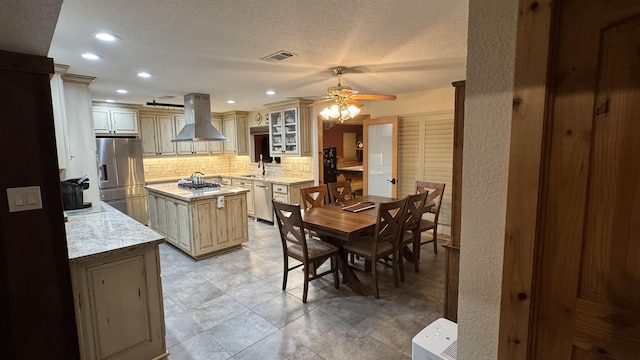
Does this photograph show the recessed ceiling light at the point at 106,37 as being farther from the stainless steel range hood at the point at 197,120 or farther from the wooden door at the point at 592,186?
the wooden door at the point at 592,186

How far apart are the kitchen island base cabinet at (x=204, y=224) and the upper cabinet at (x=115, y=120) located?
1895 mm

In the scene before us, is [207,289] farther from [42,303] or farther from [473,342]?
[473,342]

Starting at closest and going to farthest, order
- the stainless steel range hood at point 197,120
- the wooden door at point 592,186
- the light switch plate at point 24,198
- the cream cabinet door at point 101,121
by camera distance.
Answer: the wooden door at point 592,186 < the light switch plate at point 24,198 < the stainless steel range hood at point 197,120 < the cream cabinet door at point 101,121

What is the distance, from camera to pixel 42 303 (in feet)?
5.39

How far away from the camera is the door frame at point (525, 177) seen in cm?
84

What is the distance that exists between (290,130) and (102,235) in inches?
156

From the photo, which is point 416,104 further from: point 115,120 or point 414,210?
point 115,120

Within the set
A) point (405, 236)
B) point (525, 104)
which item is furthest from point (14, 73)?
point (405, 236)

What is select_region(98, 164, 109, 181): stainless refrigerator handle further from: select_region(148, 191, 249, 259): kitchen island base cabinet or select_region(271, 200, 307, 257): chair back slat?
select_region(271, 200, 307, 257): chair back slat

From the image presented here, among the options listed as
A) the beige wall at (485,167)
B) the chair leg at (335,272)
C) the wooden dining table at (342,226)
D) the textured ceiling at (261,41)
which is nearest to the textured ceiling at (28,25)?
the textured ceiling at (261,41)

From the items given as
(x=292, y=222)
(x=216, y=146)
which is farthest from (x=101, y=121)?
(x=292, y=222)

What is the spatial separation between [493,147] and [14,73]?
2133 mm

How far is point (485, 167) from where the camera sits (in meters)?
0.98

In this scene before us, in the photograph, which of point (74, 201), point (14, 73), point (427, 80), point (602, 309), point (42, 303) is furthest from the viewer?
point (427, 80)
